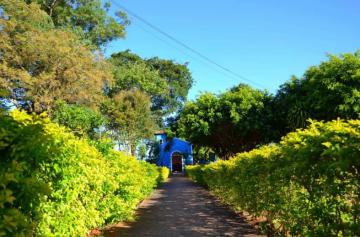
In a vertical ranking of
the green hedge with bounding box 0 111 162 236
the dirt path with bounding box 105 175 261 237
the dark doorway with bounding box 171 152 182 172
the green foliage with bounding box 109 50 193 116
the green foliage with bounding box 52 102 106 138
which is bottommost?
the dirt path with bounding box 105 175 261 237

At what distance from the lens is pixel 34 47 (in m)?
24.0

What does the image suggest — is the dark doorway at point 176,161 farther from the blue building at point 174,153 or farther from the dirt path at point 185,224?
the dirt path at point 185,224

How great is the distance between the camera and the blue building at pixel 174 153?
69.1 m

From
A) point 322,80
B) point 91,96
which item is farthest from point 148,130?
point 322,80

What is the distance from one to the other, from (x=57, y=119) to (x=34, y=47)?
468 cm

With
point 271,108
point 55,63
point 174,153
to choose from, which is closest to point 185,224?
point 55,63

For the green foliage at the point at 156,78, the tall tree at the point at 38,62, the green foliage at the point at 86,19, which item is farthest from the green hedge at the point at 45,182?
the green foliage at the point at 156,78

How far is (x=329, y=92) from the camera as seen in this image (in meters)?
22.5

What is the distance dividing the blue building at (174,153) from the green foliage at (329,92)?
1737 inches

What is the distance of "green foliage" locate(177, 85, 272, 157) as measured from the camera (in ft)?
93.7

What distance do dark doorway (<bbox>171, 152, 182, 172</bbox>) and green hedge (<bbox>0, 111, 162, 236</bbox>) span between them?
202 ft

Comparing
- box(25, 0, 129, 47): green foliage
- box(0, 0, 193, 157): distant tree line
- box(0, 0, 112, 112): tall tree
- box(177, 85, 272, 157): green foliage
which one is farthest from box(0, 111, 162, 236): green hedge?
box(25, 0, 129, 47): green foliage

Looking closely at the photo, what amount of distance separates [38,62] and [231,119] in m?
12.4

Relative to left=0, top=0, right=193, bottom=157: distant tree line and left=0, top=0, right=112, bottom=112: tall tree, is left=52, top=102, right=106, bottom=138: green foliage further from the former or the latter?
left=0, top=0, right=112, bottom=112: tall tree
